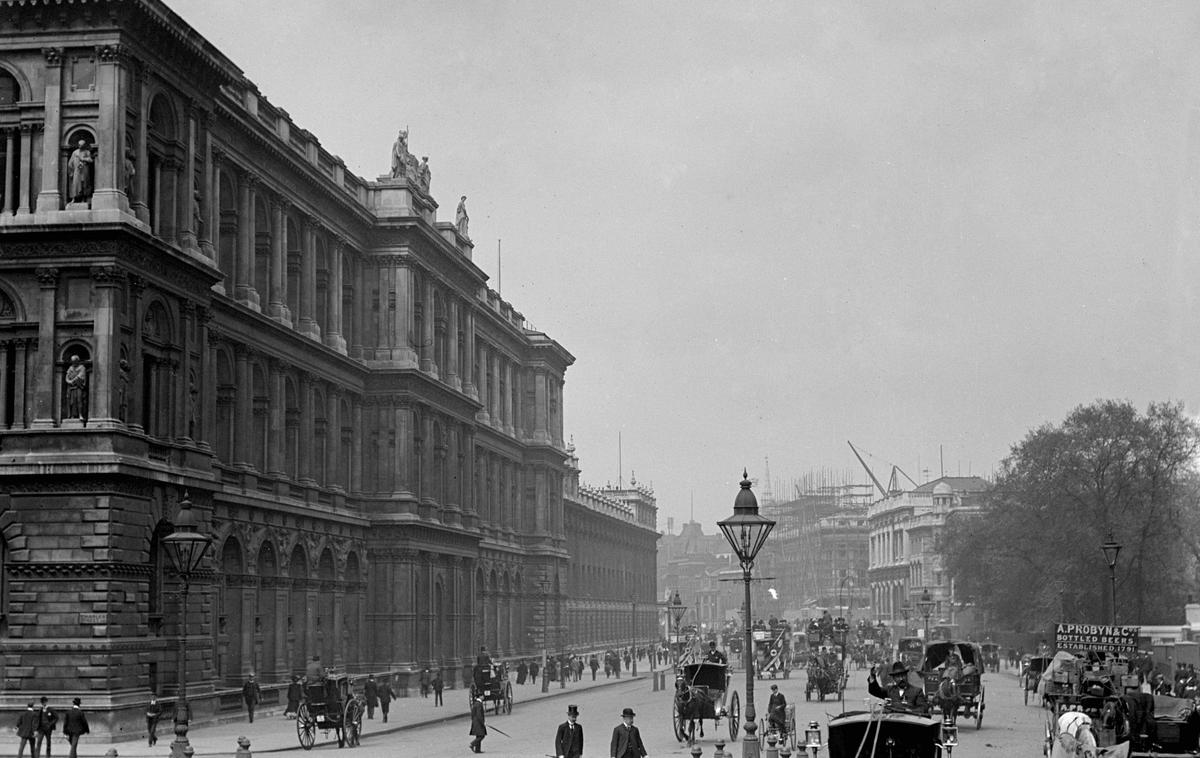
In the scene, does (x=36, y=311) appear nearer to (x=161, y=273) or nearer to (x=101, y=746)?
(x=161, y=273)

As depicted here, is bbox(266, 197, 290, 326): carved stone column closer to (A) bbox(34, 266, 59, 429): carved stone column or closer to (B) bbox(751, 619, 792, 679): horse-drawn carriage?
(A) bbox(34, 266, 59, 429): carved stone column

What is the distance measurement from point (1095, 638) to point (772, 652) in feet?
135

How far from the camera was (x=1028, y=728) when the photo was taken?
4447 centimetres

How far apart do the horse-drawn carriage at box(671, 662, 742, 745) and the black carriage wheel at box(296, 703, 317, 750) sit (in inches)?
321

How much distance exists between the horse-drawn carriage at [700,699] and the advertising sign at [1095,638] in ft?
29.2

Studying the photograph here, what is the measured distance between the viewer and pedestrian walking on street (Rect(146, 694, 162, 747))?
37781 mm

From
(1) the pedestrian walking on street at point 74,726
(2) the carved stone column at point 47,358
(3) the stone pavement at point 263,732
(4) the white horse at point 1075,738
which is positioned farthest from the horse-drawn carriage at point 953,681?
(2) the carved stone column at point 47,358

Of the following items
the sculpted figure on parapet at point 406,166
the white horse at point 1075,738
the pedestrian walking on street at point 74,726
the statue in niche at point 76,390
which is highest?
the sculpted figure on parapet at point 406,166

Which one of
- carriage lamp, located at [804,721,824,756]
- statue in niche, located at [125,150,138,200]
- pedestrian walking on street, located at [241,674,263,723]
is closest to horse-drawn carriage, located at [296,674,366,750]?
pedestrian walking on street, located at [241,674,263,723]

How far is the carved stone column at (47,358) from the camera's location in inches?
1558

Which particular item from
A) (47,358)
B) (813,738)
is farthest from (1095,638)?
(47,358)

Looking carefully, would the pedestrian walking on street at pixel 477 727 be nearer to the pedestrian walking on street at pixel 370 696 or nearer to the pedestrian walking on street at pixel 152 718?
the pedestrian walking on street at pixel 152 718

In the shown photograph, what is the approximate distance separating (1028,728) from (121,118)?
27.2m

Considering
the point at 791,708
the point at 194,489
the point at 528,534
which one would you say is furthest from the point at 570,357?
the point at 791,708
